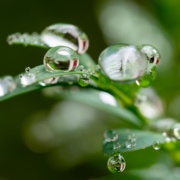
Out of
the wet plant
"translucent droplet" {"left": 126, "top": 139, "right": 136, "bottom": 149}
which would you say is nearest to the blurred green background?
the wet plant

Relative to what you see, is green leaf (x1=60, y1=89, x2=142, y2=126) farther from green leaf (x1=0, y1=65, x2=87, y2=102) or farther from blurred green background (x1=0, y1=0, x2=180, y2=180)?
blurred green background (x1=0, y1=0, x2=180, y2=180)

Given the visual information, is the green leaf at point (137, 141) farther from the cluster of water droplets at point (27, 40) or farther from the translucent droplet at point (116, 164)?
the cluster of water droplets at point (27, 40)

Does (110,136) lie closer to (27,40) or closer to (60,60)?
(60,60)

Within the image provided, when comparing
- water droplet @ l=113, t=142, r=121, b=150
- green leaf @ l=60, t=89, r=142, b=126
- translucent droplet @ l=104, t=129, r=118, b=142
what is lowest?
water droplet @ l=113, t=142, r=121, b=150

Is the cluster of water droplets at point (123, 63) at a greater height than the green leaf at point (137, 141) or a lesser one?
greater

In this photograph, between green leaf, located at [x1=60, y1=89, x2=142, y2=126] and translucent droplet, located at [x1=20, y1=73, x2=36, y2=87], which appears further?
green leaf, located at [x1=60, y1=89, x2=142, y2=126]

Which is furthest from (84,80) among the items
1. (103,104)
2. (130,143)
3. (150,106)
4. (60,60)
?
(150,106)

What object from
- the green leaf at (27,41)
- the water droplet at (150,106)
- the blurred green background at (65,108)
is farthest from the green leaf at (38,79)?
the blurred green background at (65,108)
